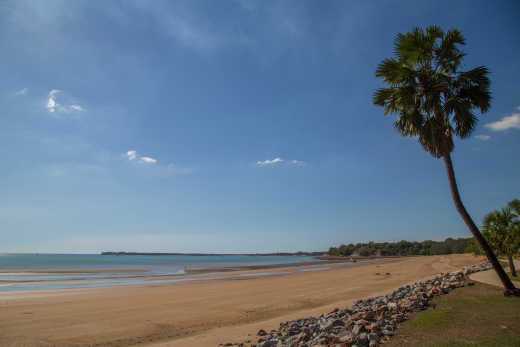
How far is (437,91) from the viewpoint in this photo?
11258 mm

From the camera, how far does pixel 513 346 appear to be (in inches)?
215

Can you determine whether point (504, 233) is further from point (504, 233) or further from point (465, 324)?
point (465, 324)

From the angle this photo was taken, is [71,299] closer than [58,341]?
No

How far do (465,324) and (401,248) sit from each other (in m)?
155

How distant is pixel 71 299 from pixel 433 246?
13995 centimetres

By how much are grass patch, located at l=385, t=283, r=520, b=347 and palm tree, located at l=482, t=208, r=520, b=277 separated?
8.39 metres

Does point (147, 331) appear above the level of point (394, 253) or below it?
above

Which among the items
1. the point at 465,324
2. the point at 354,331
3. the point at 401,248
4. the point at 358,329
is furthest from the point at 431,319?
the point at 401,248

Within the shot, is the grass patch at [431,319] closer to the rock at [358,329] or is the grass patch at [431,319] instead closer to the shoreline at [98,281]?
the rock at [358,329]

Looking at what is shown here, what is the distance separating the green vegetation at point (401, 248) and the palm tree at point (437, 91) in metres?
116

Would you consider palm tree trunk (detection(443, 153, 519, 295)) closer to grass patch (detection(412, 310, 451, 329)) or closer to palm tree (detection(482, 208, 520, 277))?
grass patch (detection(412, 310, 451, 329))

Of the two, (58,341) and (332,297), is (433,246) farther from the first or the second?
(58,341)

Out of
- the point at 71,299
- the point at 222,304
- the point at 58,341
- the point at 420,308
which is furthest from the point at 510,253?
the point at 71,299

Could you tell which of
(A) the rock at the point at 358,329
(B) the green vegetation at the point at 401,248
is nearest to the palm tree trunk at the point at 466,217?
(A) the rock at the point at 358,329
